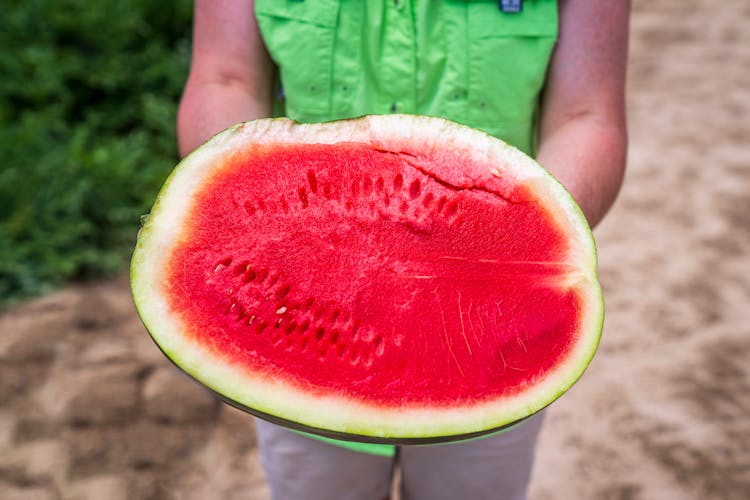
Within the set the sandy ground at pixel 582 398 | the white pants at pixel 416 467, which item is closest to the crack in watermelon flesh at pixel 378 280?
the white pants at pixel 416 467

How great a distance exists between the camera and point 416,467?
4.34 ft

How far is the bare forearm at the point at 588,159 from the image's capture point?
3.34 feet

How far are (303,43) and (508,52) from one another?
315mm

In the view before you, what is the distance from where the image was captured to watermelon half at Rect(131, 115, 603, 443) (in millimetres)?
801

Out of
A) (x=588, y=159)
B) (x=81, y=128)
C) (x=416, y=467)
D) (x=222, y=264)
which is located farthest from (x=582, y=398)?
(x=81, y=128)

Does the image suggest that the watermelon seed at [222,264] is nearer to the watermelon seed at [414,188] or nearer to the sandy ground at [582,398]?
the watermelon seed at [414,188]

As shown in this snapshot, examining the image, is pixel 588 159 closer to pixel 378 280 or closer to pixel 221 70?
pixel 378 280

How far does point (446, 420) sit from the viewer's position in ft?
2.56

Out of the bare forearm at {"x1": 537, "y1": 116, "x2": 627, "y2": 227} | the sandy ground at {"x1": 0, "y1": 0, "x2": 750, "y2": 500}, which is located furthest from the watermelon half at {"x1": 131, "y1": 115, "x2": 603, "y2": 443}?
the sandy ground at {"x1": 0, "y1": 0, "x2": 750, "y2": 500}

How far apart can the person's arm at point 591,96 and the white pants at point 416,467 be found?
0.47 metres

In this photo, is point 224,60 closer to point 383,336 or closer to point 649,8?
point 383,336

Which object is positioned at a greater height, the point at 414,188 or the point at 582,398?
the point at 414,188

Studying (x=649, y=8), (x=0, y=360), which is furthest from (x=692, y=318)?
(x=649, y=8)

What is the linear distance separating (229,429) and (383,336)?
1.78 meters
